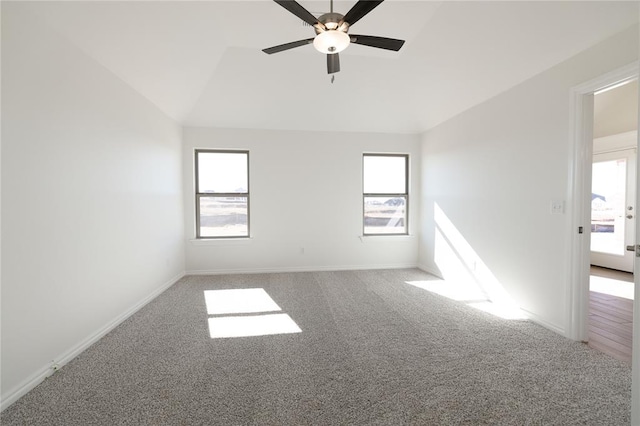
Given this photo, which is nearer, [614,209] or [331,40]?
[331,40]

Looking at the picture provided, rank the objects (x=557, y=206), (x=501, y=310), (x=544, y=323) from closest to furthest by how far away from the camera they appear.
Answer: (x=557, y=206), (x=544, y=323), (x=501, y=310)

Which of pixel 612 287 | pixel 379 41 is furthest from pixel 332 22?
pixel 612 287

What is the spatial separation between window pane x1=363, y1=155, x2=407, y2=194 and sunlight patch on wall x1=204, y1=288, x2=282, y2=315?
2709mm

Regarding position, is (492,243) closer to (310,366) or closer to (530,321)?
(530,321)

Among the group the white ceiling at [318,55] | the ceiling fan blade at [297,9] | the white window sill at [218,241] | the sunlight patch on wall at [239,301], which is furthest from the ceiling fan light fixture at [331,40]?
the white window sill at [218,241]

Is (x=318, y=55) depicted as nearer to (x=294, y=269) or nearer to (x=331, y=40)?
(x=331, y=40)

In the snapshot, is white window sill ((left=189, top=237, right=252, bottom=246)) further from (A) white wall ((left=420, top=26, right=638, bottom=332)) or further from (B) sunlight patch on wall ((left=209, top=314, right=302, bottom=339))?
(A) white wall ((left=420, top=26, right=638, bottom=332))

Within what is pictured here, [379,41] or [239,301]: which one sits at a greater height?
[379,41]

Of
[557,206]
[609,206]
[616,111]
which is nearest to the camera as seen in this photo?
[557,206]

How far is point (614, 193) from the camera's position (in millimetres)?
4848

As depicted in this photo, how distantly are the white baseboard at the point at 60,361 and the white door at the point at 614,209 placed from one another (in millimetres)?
6922

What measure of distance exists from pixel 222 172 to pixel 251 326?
294 centimetres

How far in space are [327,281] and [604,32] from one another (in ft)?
12.8

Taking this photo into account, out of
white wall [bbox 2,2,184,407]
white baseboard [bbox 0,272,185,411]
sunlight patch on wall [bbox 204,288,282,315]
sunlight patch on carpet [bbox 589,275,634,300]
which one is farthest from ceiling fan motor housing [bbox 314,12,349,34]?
sunlight patch on carpet [bbox 589,275,634,300]
